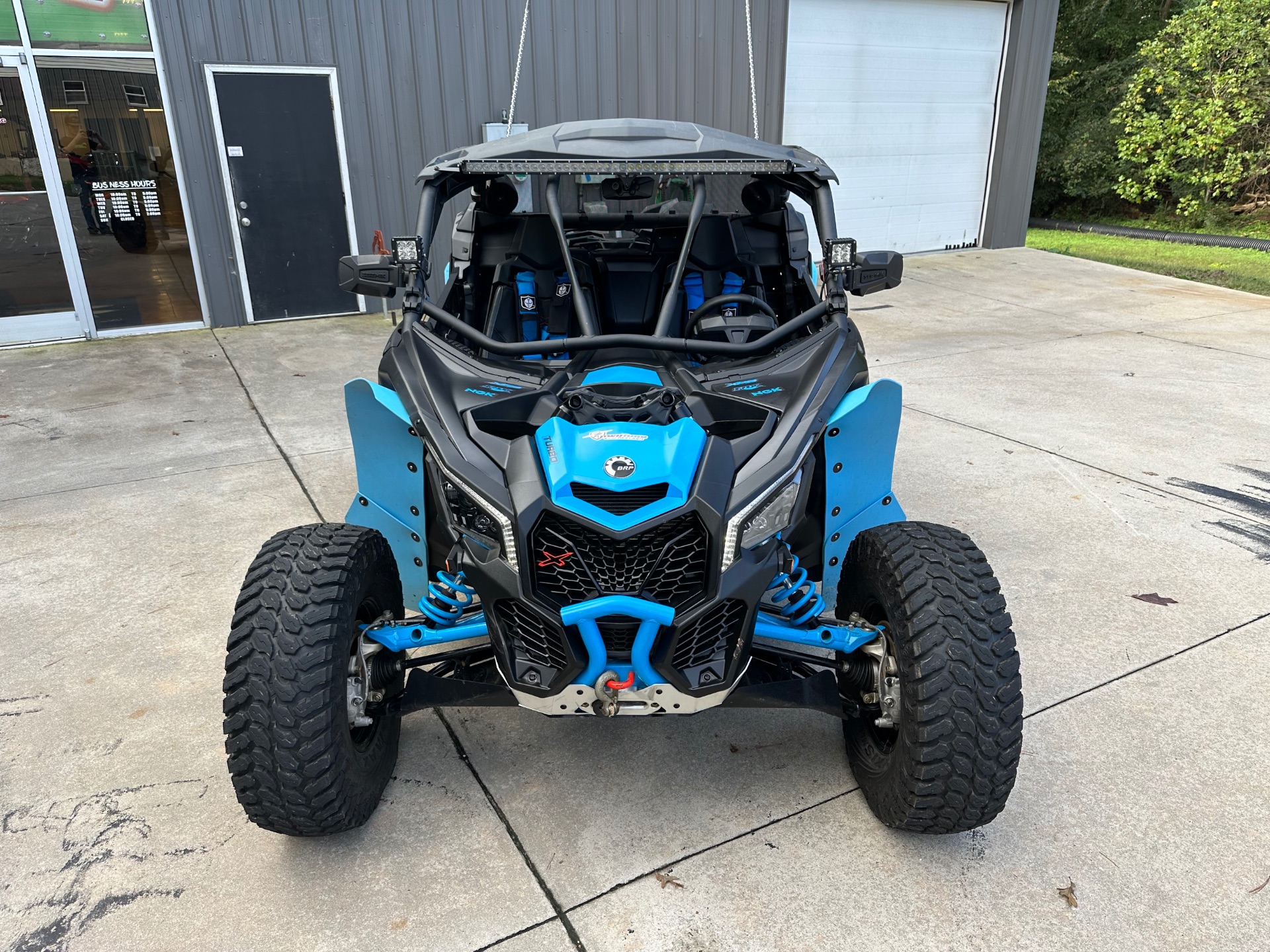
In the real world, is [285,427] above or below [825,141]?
below

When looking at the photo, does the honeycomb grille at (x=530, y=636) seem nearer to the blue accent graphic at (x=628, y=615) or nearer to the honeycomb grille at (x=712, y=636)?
the blue accent graphic at (x=628, y=615)

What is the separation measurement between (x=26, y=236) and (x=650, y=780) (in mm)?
8068

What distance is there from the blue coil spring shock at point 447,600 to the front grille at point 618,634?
1.80 ft

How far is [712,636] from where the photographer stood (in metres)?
2.21

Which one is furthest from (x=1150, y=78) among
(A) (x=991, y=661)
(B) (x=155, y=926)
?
(B) (x=155, y=926)

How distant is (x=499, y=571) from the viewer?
2178 mm

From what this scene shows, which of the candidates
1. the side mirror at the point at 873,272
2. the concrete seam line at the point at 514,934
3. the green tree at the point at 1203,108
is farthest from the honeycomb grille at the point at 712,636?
the green tree at the point at 1203,108

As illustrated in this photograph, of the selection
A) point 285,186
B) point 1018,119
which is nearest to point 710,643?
point 285,186

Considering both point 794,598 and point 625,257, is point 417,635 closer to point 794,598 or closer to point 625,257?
point 794,598

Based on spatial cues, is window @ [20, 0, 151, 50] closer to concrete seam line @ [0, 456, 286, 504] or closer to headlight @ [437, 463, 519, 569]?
concrete seam line @ [0, 456, 286, 504]

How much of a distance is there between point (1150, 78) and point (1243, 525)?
16.1 metres

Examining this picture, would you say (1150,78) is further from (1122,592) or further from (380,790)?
(380,790)

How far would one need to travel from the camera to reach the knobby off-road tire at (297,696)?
2.19m

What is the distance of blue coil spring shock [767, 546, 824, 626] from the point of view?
255 centimetres
